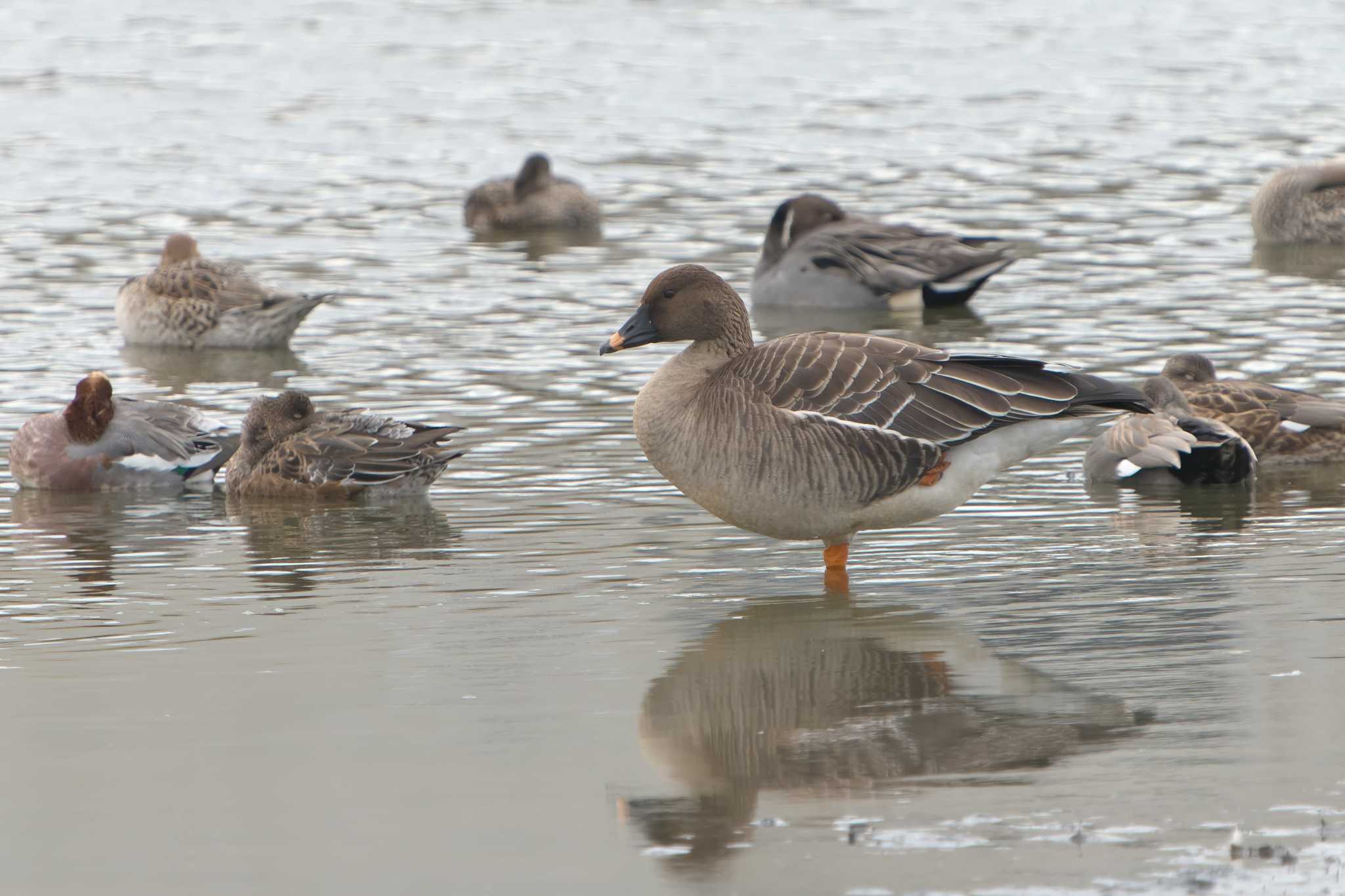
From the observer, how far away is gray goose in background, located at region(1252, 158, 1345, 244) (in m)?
17.5

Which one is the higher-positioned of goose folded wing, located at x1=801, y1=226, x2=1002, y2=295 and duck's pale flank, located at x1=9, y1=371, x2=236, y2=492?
goose folded wing, located at x1=801, y1=226, x2=1002, y2=295

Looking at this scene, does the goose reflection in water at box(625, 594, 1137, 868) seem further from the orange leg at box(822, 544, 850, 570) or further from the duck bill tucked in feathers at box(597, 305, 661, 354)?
the duck bill tucked in feathers at box(597, 305, 661, 354)

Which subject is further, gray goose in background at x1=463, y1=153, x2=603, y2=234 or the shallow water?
gray goose in background at x1=463, y1=153, x2=603, y2=234

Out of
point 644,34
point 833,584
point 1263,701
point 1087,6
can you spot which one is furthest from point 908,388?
point 1087,6

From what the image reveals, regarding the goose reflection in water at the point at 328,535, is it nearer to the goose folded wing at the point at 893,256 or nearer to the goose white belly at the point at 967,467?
the goose white belly at the point at 967,467

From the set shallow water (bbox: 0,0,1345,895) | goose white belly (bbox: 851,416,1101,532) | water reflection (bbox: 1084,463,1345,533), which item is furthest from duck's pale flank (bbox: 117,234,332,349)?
goose white belly (bbox: 851,416,1101,532)

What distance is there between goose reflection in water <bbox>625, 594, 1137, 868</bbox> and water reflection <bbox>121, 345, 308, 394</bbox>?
6.68 m

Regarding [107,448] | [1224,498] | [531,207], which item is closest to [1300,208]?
[531,207]

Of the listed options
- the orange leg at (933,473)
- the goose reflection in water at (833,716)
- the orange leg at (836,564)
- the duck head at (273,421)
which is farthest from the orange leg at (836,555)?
the duck head at (273,421)

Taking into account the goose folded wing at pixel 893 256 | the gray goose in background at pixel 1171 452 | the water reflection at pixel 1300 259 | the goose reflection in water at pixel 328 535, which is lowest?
the goose reflection in water at pixel 328 535

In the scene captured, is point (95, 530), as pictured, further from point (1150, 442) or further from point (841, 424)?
point (1150, 442)

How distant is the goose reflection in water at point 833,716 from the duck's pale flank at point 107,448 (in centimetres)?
429

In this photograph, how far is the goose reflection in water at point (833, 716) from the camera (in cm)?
577

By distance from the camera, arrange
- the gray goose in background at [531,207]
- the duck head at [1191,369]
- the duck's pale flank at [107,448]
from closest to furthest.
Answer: the duck's pale flank at [107,448] → the duck head at [1191,369] → the gray goose in background at [531,207]
